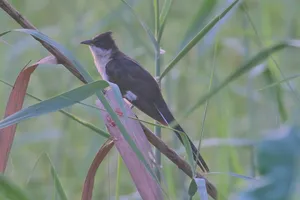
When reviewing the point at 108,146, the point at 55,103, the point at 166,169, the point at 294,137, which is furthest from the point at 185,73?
the point at 294,137

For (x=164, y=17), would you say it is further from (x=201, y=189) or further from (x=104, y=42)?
(x=104, y=42)

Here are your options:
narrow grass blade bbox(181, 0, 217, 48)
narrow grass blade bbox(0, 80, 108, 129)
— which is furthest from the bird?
narrow grass blade bbox(0, 80, 108, 129)

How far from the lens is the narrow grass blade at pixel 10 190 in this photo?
1046mm

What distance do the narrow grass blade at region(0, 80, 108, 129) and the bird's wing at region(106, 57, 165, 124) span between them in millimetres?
1140

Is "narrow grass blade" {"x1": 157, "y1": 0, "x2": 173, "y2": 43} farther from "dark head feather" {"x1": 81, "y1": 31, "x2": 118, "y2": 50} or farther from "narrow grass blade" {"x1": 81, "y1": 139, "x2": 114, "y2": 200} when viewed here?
"dark head feather" {"x1": 81, "y1": 31, "x2": 118, "y2": 50}

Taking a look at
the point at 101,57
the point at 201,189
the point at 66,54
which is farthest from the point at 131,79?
the point at 201,189

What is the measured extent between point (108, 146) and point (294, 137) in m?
0.99

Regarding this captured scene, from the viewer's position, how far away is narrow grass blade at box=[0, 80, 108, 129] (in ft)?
3.88

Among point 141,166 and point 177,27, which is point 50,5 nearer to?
point 177,27

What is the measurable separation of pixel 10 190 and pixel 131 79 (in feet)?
5.57

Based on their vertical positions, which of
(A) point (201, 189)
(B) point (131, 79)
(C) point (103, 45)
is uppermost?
(C) point (103, 45)

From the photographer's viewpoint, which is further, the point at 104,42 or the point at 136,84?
the point at 104,42

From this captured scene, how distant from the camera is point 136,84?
2715 millimetres

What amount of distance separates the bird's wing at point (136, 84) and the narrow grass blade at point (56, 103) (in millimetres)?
1140
